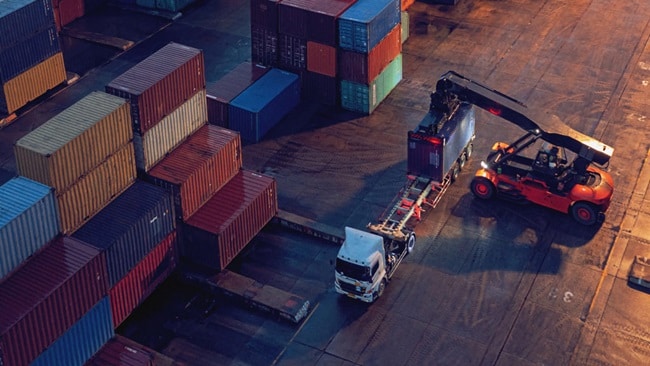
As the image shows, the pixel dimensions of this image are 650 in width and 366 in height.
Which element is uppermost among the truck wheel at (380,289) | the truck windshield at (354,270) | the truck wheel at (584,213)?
the truck windshield at (354,270)

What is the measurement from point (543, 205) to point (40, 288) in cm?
3030

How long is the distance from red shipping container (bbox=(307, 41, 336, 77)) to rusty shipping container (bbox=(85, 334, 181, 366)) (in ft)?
89.5

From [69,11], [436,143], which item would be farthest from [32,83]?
[436,143]

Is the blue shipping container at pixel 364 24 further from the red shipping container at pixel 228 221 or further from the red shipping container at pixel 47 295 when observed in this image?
the red shipping container at pixel 47 295

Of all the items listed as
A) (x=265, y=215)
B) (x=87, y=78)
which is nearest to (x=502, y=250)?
(x=265, y=215)

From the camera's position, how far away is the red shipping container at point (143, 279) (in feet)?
157

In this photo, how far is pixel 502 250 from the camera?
53.8 m

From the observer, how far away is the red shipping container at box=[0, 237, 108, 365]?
39625 mm

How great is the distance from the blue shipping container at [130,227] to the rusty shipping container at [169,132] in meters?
1.58

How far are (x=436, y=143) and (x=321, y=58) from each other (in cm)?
1385

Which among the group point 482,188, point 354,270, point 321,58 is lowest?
point 482,188

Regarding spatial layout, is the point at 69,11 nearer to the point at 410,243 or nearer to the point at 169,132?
the point at 169,132

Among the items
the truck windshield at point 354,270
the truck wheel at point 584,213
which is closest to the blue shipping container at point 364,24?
the truck wheel at point 584,213

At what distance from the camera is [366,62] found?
210ft
